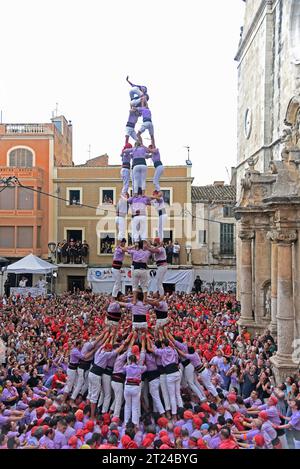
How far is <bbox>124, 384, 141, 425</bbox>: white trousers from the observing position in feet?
42.3

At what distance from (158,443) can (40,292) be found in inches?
868

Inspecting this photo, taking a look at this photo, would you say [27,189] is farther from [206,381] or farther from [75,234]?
[206,381]

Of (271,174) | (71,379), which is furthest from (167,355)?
(271,174)

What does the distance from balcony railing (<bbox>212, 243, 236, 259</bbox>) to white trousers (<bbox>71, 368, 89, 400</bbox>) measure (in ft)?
89.7

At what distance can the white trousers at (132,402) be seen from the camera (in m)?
12.9

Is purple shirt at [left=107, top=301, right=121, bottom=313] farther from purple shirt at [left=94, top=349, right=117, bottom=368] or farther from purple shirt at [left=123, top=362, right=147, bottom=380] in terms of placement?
purple shirt at [left=123, top=362, right=147, bottom=380]

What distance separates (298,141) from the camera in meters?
19.0

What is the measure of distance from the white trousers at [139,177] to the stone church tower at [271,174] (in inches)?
152

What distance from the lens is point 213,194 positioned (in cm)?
4209

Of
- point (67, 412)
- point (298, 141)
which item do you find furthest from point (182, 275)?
point (67, 412)

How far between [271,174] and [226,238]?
1800cm

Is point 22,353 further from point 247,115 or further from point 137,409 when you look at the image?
point 247,115

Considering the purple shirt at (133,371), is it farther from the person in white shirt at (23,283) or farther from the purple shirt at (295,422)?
the person in white shirt at (23,283)

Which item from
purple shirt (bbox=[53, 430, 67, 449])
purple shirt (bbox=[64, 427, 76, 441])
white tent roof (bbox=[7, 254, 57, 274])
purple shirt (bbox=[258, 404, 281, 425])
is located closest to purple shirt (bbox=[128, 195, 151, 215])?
purple shirt (bbox=[258, 404, 281, 425])
